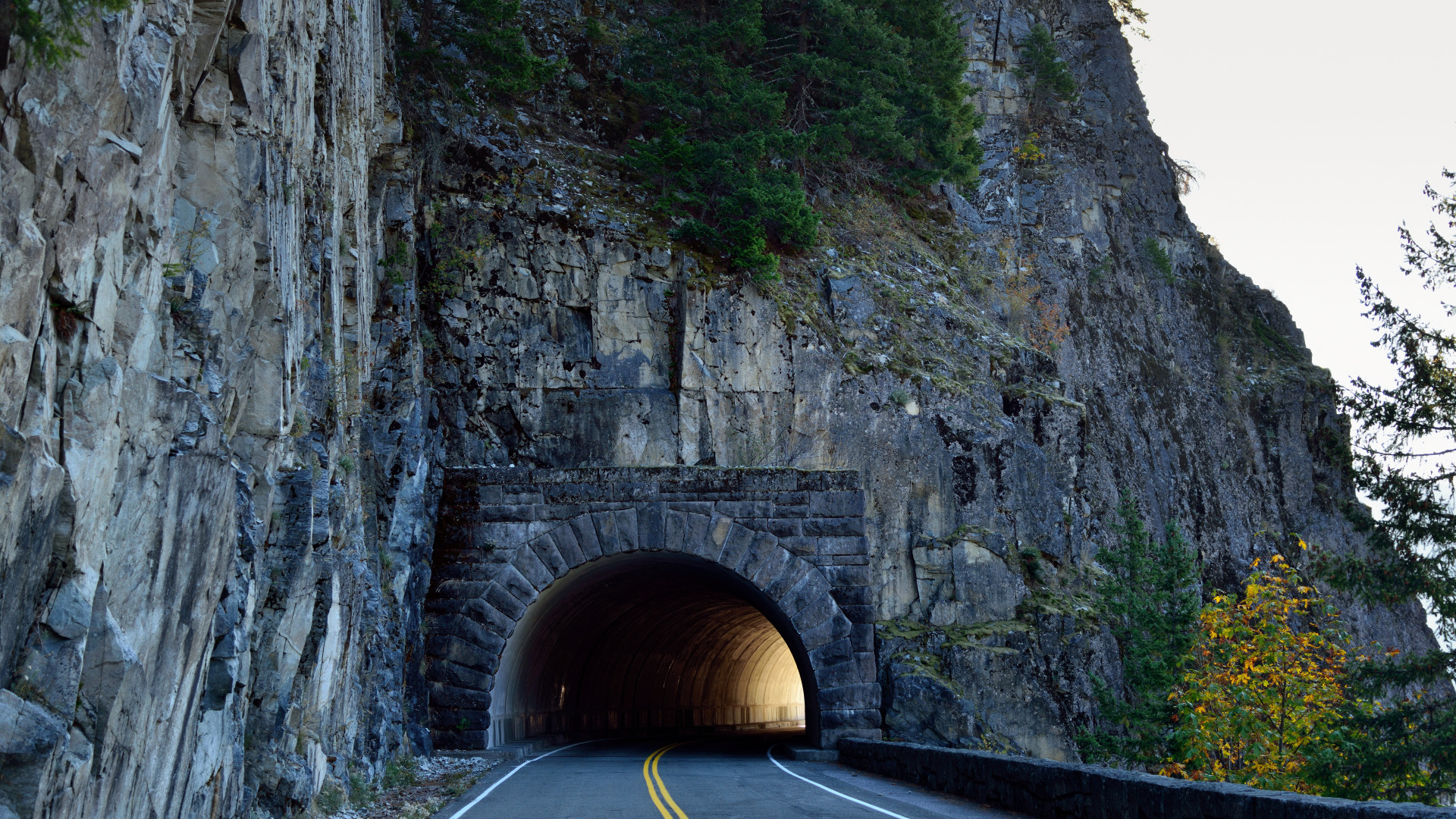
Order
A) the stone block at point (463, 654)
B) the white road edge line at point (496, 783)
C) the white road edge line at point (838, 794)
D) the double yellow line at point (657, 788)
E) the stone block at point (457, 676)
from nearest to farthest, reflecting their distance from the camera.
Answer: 1. the white road edge line at point (838, 794)
2. the double yellow line at point (657, 788)
3. the white road edge line at point (496, 783)
4. the stone block at point (457, 676)
5. the stone block at point (463, 654)

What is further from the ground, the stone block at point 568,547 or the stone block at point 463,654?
the stone block at point 568,547

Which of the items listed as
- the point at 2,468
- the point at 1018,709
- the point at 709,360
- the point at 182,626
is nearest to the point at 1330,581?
the point at 1018,709

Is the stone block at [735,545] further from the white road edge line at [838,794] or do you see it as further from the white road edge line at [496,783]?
the white road edge line at [496,783]

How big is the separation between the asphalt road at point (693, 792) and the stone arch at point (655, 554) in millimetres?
1798

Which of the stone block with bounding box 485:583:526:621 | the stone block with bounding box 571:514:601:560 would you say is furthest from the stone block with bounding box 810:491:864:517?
the stone block with bounding box 485:583:526:621

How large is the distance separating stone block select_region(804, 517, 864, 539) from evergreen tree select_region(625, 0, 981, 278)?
23.1 ft

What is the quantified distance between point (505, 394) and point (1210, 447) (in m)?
23.7

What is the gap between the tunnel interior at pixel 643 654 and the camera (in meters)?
21.8

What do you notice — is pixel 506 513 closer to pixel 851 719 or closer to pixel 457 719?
pixel 457 719

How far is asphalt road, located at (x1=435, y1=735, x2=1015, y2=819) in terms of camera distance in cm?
1235

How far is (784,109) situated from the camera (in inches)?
1167

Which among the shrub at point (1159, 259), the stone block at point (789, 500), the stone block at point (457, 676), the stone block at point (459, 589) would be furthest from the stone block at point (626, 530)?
the shrub at point (1159, 259)

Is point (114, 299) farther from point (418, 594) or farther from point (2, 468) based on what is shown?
point (418, 594)

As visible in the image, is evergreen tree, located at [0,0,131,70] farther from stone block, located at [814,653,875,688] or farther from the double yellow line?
stone block, located at [814,653,875,688]
